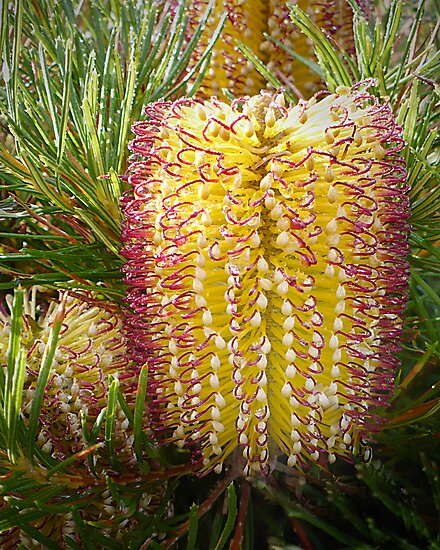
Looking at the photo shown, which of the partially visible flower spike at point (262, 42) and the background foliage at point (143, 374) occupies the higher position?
the partially visible flower spike at point (262, 42)

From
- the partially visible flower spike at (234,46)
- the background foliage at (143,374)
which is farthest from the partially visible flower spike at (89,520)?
the partially visible flower spike at (234,46)

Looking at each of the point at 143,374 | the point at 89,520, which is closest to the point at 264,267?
the point at 143,374

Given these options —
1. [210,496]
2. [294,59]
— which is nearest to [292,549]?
[210,496]

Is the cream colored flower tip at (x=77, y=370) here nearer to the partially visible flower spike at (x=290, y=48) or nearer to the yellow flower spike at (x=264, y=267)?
the yellow flower spike at (x=264, y=267)

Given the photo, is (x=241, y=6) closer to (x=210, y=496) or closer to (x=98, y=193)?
(x=98, y=193)

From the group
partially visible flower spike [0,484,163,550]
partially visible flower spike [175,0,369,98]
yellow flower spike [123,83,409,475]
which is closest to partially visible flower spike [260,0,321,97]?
partially visible flower spike [175,0,369,98]

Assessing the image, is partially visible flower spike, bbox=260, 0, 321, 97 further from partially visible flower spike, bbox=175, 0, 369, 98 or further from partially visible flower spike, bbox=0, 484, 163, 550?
partially visible flower spike, bbox=0, 484, 163, 550

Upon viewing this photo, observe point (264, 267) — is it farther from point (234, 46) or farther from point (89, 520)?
point (234, 46)
